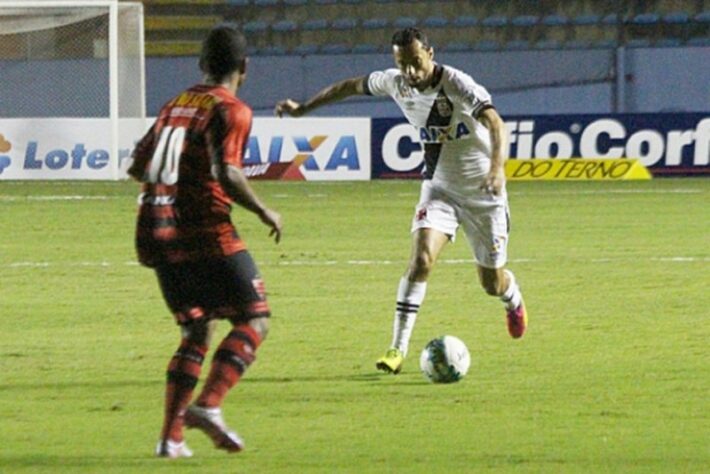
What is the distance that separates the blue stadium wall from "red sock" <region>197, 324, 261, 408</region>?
21935 mm

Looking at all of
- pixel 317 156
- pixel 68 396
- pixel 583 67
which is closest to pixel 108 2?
pixel 317 156

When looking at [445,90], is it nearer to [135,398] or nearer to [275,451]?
[135,398]

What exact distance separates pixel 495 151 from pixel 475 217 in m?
1.07

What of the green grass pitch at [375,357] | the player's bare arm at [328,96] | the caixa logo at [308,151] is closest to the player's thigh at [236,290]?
the green grass pitch at [375,357]

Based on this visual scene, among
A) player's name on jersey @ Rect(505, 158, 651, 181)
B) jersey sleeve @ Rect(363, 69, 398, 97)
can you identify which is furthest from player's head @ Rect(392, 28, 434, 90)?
player's name on jersey @ Rect(505, 158, 651, 181)

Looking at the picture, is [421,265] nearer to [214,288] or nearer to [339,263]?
[214,288]

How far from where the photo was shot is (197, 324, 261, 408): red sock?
658cm

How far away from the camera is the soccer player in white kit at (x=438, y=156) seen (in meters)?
9.21

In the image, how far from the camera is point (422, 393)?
339 inches

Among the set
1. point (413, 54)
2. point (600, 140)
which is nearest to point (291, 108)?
point (413, 54)

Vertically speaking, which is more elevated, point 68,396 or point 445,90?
point 445,90

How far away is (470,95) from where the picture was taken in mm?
9219

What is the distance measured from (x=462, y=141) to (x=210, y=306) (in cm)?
A: 327

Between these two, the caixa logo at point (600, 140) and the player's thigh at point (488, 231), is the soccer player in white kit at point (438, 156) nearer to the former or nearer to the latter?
the player's thigh at point (488, 231)
